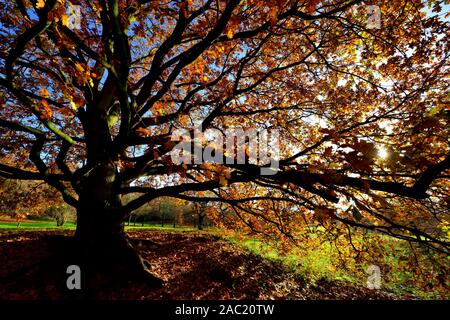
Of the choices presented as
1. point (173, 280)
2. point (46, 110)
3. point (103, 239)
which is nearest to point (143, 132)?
point (46, 110)

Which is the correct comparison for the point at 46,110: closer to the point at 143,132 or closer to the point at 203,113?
the point at 143,132

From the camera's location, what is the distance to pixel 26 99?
402 centimetres

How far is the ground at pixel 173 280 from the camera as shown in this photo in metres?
5.58

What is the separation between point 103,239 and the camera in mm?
6422

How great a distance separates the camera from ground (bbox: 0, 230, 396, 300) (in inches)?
220

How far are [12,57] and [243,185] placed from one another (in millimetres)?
8218

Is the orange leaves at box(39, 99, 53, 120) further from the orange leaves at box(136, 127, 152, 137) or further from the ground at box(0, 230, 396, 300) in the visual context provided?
the ground at box(0, 230, 396, 300)

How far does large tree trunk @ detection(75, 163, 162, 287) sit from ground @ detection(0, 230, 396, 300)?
342 millimetres

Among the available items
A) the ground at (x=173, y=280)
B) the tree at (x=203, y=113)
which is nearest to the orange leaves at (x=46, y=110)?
the tree at (x=203, y=113)

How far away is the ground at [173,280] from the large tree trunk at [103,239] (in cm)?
34

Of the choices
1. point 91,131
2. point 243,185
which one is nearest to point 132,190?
point 91,131

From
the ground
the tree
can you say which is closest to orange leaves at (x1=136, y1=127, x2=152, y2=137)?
the tree
